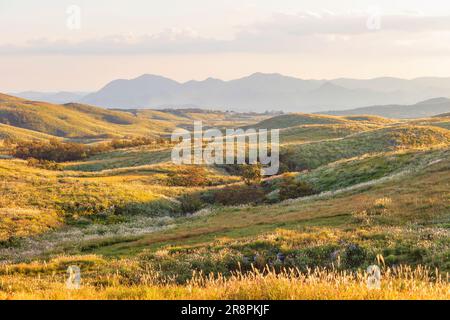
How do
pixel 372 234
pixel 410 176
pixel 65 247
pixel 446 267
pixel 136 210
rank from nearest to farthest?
pixel 446 267, pixel 372 234, pixel 65 247, pixel 410 176, pixel 136 210

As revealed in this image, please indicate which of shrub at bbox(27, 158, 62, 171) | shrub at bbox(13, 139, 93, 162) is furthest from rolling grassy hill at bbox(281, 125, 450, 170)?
shrub at bbox(13, 139, 93, 162)

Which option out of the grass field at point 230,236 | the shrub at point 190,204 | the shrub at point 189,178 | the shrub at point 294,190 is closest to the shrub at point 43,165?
the grass field at point 230,236

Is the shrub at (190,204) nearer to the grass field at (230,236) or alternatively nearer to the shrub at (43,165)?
the grass field at (230,236)

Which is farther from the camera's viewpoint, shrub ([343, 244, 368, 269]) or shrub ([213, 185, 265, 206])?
shrub ([213, 185, 265, 206])

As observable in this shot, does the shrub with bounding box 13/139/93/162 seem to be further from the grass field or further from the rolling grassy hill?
the rolling grassy hill

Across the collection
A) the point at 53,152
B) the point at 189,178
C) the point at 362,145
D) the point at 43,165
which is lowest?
the point at 53,152

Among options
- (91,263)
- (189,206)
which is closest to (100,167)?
(189,206)

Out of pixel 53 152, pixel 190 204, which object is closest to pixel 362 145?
pixel 190 204

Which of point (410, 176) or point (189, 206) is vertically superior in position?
point (410, 176)

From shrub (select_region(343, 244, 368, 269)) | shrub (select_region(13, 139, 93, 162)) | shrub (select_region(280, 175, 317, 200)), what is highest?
shrub (select_region(343, 244, 368, 269))

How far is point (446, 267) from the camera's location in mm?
13523

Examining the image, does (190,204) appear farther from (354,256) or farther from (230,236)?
(354,256)
